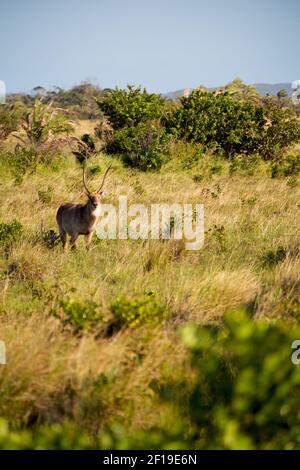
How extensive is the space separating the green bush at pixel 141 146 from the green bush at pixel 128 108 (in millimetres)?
548

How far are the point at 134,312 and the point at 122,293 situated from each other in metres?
0.98

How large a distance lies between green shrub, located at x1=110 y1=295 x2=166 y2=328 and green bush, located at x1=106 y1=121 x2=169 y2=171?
10.5m

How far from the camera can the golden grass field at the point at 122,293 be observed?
2.89m

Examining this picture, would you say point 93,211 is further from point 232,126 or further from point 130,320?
point 232,126

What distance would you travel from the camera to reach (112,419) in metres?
2.81

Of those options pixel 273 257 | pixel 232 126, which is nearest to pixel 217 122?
pixel 232 126

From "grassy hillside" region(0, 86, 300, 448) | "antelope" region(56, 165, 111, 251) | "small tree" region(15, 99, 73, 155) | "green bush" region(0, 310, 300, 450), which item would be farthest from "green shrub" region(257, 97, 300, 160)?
"green bush" region(0, 310, 300, 450)

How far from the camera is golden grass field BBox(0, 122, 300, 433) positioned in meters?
2.89

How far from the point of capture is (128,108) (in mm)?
15883

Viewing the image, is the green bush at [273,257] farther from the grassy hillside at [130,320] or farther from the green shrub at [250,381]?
the green shrub at [250,381]

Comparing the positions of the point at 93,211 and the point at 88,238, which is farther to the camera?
the point at 88,238

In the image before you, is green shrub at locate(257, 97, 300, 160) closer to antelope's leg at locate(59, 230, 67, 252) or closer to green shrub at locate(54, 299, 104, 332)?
antelope's leg at locate(59, 230, 67, 252)

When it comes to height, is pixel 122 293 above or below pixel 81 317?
below

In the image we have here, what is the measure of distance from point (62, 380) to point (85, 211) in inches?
176
